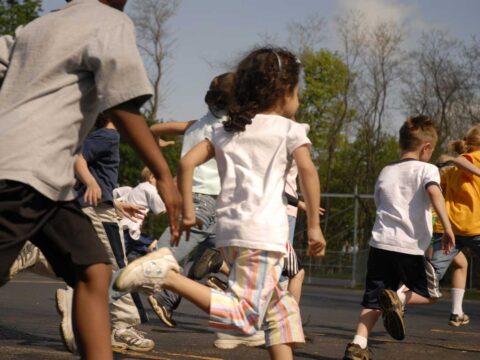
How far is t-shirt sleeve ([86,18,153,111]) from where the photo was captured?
11.6 feet

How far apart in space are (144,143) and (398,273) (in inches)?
149

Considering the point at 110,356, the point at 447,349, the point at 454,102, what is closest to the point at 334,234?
the point at 454,102

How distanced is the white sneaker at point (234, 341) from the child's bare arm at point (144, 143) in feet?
8.35

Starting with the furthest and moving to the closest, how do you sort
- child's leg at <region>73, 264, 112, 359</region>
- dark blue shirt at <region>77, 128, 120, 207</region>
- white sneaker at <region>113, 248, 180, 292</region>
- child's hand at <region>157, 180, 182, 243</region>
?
1. dark blue shirt at <region>77, 128, 120, 207</region>
2. white sneaker at <region>113, 248, 180, 292</region>
3. child's leg at <region>73, 264, 112, 359</region>
4. child's hand at <region>157, 180, 182, 243</region>

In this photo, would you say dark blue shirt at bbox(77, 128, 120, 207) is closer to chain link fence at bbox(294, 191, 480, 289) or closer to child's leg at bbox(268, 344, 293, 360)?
child's leg at bbox(268, 344, 293, 360)

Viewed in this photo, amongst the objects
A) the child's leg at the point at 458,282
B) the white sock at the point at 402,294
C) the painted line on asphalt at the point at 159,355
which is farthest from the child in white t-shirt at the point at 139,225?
the child's leg at the point at 458,282

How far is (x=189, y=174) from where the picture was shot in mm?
4801

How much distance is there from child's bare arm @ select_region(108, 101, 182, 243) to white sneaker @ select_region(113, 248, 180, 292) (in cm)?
76

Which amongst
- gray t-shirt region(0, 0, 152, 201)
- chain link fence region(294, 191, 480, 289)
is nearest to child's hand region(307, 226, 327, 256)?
gray t-shirt region(0, 0, 152, 201)

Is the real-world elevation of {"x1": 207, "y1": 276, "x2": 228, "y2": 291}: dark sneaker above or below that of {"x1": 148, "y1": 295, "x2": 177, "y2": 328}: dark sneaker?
above

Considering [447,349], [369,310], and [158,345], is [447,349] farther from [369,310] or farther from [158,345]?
[158,345]

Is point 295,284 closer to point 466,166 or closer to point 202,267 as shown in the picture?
point 202,267

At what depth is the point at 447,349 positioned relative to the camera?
738 centimetres

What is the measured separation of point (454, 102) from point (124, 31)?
129ft
